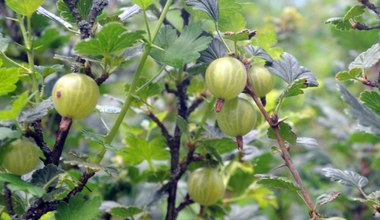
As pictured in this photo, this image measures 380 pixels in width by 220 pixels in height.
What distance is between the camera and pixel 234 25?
840 mm

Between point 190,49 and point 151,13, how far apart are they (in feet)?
1.02

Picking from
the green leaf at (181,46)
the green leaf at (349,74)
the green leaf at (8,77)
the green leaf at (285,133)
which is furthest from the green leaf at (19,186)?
the green leaf at (349,74)

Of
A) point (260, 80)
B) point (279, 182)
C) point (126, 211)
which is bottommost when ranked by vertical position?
point (126, 211)

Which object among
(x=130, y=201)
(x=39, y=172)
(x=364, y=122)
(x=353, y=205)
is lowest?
(x=353, y=205)

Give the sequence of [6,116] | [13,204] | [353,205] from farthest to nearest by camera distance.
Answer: [353,205], [13,204], [6,116]

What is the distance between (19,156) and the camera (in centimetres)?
68

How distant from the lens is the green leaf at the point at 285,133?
0.81 metres

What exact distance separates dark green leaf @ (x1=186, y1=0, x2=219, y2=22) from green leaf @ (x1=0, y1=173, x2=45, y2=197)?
0.30 metres

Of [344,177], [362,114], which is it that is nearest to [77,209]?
[344,177]

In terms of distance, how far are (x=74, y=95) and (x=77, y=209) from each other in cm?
15

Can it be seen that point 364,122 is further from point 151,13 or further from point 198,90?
point 151,13

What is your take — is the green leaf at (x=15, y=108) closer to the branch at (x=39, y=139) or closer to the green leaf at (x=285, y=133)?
the branch at (x=39, y=139)

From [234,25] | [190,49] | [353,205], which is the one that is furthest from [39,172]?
[353,205]

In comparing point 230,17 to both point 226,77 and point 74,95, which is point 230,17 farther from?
point 74,95
